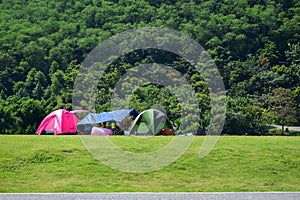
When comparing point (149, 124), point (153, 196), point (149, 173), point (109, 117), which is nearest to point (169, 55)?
point (109, 117)

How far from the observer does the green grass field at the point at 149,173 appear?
8.93 meters

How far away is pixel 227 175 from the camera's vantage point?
9.70 meters

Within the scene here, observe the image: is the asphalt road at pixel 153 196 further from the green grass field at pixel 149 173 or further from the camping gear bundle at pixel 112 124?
the camping gear bundle at pixel 112 124

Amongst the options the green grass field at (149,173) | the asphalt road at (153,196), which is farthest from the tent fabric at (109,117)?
the asphalt road at (153,196)

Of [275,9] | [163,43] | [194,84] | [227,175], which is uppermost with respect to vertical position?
[275,9]

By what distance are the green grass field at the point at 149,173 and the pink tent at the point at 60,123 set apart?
551 centimetres

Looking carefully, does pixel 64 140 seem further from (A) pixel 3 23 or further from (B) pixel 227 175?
(A) pixel 3 23

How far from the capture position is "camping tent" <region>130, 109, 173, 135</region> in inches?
613

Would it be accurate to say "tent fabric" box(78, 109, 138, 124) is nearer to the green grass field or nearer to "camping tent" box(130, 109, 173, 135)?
"camping tent" box(130, 109, 173, 135)

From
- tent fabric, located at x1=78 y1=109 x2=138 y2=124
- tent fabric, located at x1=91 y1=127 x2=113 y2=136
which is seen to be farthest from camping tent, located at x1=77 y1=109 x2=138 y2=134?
tent fabric, located at x1=91 y1=127 x2=113 y2=136

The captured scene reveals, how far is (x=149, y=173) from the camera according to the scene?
9.73 metres

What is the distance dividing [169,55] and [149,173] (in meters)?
26.6

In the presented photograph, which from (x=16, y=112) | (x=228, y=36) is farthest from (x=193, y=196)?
(x=228, y=36)

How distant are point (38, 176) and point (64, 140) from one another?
2476 mm
